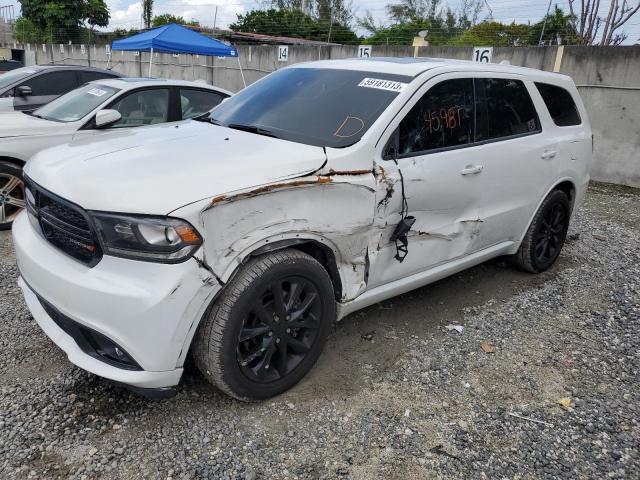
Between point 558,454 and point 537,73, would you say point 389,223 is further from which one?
point 537,73

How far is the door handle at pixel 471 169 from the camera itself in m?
3.53

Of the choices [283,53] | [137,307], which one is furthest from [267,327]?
[283,53]

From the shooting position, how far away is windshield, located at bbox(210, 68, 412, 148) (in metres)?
3.11

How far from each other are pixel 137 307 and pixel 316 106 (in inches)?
69.7

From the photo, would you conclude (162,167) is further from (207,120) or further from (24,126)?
(24,126)

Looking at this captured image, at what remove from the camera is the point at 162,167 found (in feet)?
8.30

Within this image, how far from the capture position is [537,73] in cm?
445

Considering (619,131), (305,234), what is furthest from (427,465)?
(619,131)

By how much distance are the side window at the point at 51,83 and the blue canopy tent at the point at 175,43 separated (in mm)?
4247

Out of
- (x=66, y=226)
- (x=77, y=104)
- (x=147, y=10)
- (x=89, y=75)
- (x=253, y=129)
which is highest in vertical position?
(x=147, y=10)

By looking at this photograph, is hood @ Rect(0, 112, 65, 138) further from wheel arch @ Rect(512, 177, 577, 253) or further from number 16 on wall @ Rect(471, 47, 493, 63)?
number 16 on wall @ Rect(471, 47, 493, 63)

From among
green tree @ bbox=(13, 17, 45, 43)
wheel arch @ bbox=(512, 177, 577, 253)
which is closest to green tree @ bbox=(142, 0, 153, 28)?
green tree @ bbox=(13, 17, 45, 43)

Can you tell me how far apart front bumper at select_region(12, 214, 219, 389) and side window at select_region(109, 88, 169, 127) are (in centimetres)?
370

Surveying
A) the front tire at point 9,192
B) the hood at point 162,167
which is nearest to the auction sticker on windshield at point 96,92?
the front tire at point 9,192
